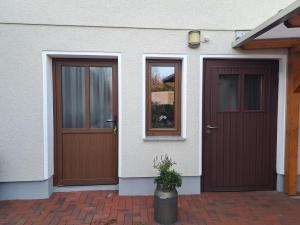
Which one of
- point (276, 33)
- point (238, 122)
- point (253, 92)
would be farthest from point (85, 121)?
point (276, 33)

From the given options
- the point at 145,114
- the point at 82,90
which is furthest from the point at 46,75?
the point at 145,114

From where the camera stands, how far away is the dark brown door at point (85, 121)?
4.13 metres

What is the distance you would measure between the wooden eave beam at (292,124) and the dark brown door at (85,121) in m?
2.82

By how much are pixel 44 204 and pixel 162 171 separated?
1.88 metres

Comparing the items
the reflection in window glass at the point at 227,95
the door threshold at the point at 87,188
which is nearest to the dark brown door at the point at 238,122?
the reflection in window glass at the point at 227,95

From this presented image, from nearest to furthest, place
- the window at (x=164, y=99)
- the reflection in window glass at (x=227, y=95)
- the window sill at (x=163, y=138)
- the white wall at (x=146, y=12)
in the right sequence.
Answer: the white wall at (x=146, y=12), the window sill at (x=163, y=138), the window at (x=164, y=99), the reflection in window glass at (x=227, y=95)

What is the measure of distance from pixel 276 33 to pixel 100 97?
110 inches

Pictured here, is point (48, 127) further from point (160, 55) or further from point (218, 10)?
point (218, 10)

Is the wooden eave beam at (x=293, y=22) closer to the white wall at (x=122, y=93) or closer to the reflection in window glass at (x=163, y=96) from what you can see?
the white wall at (x=122, y=93)

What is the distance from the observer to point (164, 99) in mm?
4137

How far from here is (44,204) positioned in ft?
12.2

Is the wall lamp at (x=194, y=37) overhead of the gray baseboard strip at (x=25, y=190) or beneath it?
overhead

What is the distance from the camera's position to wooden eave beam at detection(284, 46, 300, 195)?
3.97 meters

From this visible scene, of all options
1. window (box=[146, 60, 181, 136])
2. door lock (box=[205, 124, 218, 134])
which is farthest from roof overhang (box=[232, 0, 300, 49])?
door lock (box=[205, 124, 218, 134])
